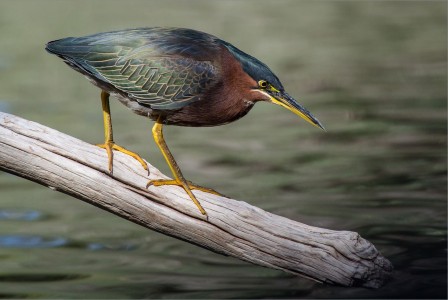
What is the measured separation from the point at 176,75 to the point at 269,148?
551 cm

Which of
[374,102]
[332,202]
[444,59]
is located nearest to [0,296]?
[332,202]

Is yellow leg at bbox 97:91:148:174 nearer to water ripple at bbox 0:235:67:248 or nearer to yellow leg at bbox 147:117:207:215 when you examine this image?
yellow leg at bbox 147:117:207:215

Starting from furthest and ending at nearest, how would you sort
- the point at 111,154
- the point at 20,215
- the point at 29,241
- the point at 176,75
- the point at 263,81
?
the point at 20,215
the point at 29,241
the point at 111,154
the point at 176,75
the point at 263,81

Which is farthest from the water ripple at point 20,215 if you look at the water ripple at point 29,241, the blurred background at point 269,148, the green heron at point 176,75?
the green heron at point 176,75

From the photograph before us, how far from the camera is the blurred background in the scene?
6.77 metres

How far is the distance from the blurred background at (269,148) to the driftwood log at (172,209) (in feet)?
2.23

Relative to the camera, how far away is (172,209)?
4.98m

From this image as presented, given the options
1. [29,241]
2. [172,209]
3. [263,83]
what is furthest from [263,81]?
[29,241]

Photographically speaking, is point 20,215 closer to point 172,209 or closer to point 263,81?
point 172,209

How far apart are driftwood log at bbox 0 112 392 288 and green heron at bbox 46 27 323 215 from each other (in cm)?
8

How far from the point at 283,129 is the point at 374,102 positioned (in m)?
1.60

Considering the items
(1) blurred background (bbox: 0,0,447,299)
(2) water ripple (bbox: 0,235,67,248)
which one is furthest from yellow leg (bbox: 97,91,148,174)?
(2) water ripple (bbox: 0,235,67,248)

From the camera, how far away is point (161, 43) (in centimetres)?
488

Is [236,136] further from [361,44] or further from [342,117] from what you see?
[361,44]
